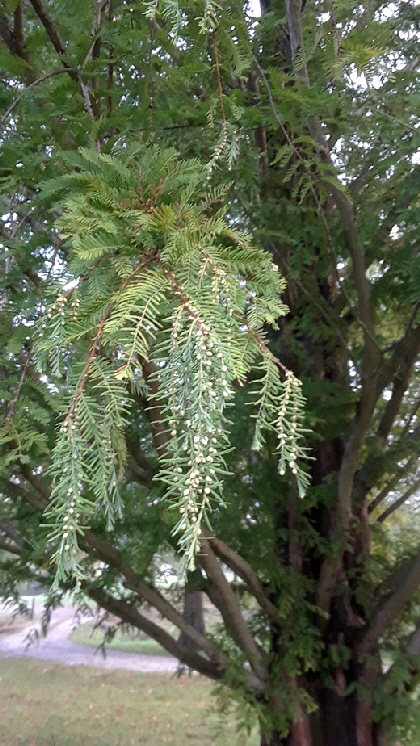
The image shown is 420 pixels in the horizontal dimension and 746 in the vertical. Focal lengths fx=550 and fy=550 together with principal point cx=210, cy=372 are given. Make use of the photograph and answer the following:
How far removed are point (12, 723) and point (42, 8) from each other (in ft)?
21.4

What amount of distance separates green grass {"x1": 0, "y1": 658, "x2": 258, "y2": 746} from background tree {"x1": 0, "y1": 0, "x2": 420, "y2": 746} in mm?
1938

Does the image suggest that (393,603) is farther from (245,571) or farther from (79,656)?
(79,656)

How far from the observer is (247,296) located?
3.33ft

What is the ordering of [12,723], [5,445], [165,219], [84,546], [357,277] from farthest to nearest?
[12,723] → [84,546] → [357,277] → [5,445] → [165,219]

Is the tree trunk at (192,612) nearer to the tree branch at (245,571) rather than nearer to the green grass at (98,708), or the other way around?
the tree branch at (245,571)

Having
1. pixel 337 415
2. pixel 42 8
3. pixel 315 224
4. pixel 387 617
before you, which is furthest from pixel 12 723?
pixel 42 8

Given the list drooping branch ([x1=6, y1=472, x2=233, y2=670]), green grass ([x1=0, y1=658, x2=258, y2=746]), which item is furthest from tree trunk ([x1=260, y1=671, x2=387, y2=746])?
green grass ([x1=0, y1=658, x2=258, y2=746])

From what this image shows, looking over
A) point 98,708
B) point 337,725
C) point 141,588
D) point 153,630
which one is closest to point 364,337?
point 141,588

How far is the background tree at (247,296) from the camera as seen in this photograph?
3.17 ft

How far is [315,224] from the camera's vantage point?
2.48m

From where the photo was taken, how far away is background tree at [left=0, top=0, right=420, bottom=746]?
3.17ft

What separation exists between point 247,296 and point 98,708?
22.2 ft

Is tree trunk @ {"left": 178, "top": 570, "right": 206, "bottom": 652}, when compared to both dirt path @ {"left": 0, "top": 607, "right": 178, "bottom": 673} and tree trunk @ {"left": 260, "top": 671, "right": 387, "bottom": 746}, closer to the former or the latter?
tree trunk @ {"left": 260, "top": 671, "right": 387, "bottom": 746}

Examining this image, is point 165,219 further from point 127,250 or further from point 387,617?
point 387,617
